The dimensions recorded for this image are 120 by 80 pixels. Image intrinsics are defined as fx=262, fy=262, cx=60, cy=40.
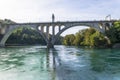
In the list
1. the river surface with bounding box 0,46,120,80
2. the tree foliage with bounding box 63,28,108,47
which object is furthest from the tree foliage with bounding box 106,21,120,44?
the river surface with bounding box 0,46,120,80

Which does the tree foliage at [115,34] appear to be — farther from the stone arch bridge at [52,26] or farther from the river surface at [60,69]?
the river surface at [60,69]

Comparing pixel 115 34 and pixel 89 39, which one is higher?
pixel 115 34

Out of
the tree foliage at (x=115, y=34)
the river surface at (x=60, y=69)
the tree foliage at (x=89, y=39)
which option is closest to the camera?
the river surface at (x=60, y=69)

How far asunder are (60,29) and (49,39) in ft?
21.3

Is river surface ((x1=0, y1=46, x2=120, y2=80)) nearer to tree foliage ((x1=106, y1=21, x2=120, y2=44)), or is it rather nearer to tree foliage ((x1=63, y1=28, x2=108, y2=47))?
tree foliage ((x1=106, y1=21, x2=120, y2=44))

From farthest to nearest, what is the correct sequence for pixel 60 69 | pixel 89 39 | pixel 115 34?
pixel 89 39, pixel 115 34, pixel 60 69

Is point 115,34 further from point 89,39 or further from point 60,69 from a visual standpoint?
point 60,69

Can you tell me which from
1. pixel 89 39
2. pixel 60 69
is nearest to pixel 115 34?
pixel 89 39

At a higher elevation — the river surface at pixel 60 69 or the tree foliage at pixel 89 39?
the tree foliage at pixel 89 39

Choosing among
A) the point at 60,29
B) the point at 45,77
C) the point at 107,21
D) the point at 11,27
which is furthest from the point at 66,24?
the point at 45,77

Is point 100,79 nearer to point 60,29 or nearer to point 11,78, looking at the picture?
point 11,78

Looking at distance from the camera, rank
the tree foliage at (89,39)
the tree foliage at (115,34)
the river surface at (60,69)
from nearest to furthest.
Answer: the river surface at (60,69)
the tree foliage at (115,34)
the tree foliage at (89,39)

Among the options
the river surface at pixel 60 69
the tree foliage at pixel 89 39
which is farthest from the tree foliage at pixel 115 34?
the river surface at pixel 60 69

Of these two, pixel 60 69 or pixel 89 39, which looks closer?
pixel 60 69
